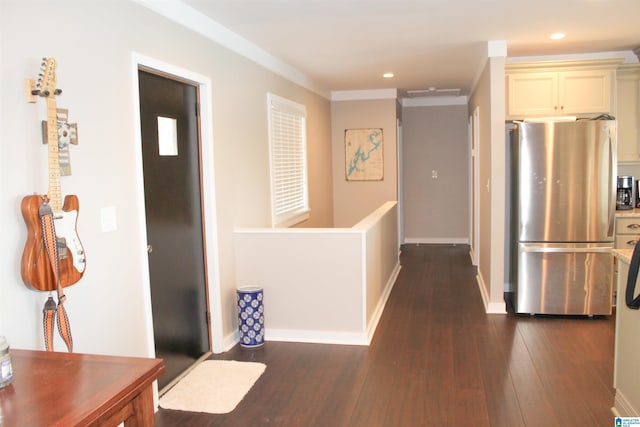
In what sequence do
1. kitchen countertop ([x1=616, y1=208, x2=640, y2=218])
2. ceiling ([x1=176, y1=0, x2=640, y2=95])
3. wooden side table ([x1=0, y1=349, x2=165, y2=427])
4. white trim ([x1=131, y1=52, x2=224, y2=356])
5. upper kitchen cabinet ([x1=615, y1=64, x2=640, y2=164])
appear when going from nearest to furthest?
1. wooden side table ([x1=0, y1=349, x2=165, y2=427])
2. ceiling ([x1=176, y1=0, x2=640, y2=95])
3. white trim ([x1=131, y1=52, x2=224, y2=356])
4. kitchen countertop ([x1=616, y1=208, x2=640, y2=218])
5. upper kitchen cabinet ([x1=615, y1=64, x2=640, y2=164])

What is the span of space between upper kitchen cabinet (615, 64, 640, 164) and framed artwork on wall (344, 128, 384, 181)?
10.5ft

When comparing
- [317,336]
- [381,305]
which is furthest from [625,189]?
[317,336]

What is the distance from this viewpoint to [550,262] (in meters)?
4.75

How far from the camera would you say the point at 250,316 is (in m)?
4.11

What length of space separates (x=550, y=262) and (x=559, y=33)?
1914 mm

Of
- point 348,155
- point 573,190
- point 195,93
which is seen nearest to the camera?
point 195,93

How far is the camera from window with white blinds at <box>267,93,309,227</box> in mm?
5215

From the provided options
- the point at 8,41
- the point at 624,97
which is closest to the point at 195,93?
the point at 8,41

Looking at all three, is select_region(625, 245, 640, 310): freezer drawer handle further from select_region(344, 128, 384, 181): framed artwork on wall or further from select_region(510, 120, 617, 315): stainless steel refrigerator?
select_region(344, 128, 384, 181): framed artwork on wall

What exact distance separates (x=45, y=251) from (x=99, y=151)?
2.29 ft

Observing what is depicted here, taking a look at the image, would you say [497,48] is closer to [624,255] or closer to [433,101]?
[624,255]

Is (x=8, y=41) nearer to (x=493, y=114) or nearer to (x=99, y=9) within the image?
(x=99, y=9)

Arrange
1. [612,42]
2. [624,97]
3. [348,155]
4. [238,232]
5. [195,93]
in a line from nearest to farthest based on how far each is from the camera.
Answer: [195,93]
[238,232]
[612,42]
[624,97]
[348,155]

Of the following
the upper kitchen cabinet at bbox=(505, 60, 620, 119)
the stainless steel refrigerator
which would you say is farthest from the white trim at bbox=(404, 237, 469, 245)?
the stainless steel refrigerator
